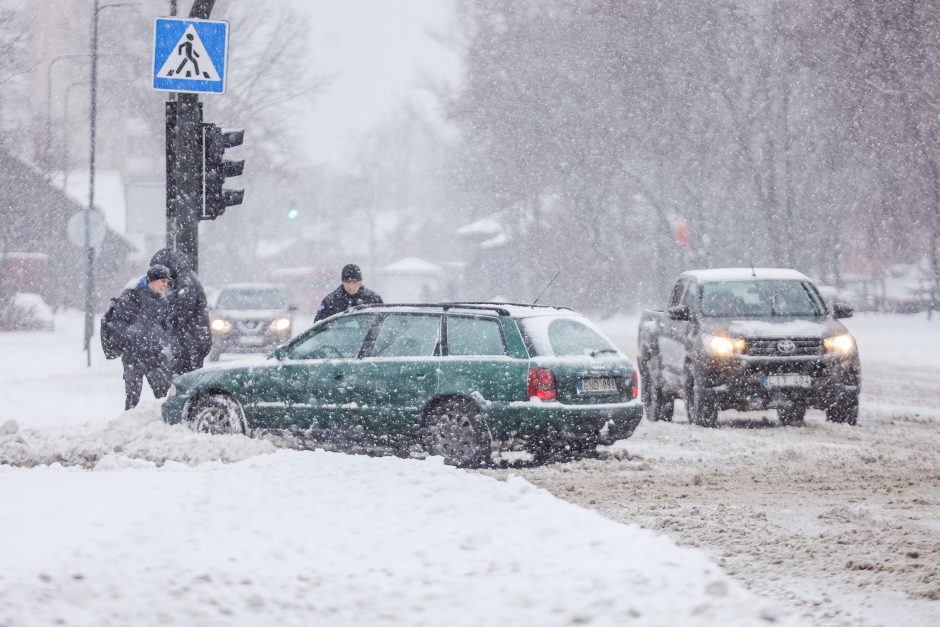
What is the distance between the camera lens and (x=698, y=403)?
14.3 metres

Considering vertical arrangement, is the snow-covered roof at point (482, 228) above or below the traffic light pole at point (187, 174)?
above

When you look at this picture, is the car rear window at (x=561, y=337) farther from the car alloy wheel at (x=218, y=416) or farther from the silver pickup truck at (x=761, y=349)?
the silver pickup truck at (x=761, y=349)

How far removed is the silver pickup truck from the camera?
14.0 metres

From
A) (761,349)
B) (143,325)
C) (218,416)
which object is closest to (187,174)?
(143,325)

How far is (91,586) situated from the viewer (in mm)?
5848

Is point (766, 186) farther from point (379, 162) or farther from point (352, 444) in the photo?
point (379, 162)

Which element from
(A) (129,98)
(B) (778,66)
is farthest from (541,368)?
(A) (129,98)

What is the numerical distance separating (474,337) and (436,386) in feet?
1.67

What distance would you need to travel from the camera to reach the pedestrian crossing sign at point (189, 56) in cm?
1274

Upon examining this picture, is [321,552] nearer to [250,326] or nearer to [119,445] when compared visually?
[119,445]

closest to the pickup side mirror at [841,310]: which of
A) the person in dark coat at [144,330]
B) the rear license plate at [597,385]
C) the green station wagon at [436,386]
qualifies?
the green station wagon at [436,386]

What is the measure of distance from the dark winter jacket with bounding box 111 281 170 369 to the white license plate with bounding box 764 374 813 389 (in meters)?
6.03

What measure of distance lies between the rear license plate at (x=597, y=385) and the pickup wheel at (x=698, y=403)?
335 centimetres

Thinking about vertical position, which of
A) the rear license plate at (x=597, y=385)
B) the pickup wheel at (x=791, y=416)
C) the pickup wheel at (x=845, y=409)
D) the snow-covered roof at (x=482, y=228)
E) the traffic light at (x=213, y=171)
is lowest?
the pickup wheel at (x=791, y=416)
